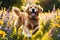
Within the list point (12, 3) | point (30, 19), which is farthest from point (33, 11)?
point (12, 3)

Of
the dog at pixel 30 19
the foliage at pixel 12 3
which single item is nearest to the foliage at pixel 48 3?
the foliage at pixel 12 3

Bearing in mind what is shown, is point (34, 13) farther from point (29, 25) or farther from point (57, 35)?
point (57, 35)

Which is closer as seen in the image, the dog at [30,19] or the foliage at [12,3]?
the dog at [30,19]

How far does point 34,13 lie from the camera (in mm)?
5816

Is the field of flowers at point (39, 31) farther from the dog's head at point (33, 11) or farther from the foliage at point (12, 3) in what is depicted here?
the foliage at point (12, 3)

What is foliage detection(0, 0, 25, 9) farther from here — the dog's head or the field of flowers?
the dog's head

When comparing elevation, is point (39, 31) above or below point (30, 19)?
below

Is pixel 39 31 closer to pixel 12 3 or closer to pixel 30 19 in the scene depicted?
pixel 30 19

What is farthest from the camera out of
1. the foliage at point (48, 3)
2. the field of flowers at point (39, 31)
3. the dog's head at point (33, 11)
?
the foliage at point (48, 3)

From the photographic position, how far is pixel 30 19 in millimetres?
6035

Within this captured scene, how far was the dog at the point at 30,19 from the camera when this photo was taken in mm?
5818

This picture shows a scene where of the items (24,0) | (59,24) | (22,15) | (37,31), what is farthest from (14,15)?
(24,0)

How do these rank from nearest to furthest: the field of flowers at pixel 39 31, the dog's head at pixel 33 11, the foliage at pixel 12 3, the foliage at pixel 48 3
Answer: the field of flowers at pixel 39 31
the dog's head at pixel 33 11
the foliage at pixel 48 3
the foliage at pixel 12 3

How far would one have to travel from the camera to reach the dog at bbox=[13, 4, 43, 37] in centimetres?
582
